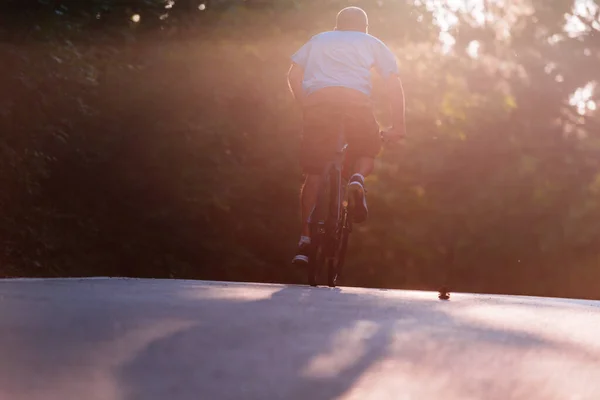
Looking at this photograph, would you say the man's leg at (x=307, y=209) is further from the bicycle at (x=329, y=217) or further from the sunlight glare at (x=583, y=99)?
the sunlight glare at (x=583, y=99)

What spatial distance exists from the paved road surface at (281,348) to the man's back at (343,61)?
201 cm

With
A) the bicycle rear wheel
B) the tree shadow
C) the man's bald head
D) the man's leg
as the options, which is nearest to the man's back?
the man's bald head

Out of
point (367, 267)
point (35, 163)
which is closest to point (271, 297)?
point (35, 163)

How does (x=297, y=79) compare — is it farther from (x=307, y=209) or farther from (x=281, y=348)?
(x=281, y=348)

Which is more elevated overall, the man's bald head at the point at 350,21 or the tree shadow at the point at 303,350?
the man's bald head at the point at 350,21

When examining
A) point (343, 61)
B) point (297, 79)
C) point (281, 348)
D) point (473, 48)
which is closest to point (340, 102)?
point (343, 61)

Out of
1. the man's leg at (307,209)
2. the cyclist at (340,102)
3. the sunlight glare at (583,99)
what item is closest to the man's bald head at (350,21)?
the cyclist at (340,102)

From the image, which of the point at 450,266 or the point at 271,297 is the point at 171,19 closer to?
the point at 450,266

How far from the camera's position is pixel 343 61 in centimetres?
874

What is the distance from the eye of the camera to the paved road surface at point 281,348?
13.2 ft

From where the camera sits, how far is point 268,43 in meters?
16.4

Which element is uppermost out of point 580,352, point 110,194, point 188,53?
point 188,53

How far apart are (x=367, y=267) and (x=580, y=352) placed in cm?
1373

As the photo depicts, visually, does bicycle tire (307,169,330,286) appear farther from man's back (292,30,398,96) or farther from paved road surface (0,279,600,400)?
paved road surface (0,279,600,400)
